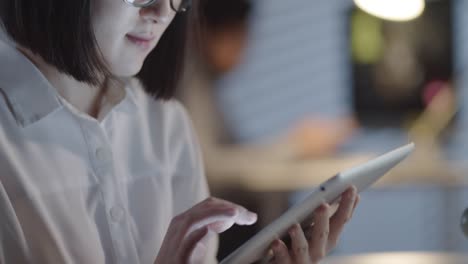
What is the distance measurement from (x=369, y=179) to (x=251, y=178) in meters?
2.22

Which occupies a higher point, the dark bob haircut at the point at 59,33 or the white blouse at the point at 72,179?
the dark bob haircut at the point at 59,33

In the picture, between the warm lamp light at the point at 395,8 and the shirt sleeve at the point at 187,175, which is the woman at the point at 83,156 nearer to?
the shirt sleeve at the point at 187,175

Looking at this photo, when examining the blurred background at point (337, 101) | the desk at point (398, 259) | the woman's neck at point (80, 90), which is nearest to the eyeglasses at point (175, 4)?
the woman's neck at point (80, 90)

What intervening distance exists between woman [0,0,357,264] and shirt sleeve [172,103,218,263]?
83mm

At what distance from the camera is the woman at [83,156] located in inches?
36.5

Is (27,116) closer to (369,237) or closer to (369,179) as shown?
(369,179)

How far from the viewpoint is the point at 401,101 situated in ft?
11.0

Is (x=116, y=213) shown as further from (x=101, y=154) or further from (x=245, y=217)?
(x=245, y=217)

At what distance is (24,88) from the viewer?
996mm

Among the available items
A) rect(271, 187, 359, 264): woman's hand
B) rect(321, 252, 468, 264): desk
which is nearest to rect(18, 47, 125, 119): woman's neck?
rect(271, 187, 359, 264): woman's hand

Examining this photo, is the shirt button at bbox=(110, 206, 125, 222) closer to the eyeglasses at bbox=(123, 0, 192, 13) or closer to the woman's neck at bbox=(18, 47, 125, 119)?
the woman's neck at bbox=(18, 47, 125, 119)

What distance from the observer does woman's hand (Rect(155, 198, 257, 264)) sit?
2.89 feet

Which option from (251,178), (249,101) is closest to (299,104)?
(249,101)

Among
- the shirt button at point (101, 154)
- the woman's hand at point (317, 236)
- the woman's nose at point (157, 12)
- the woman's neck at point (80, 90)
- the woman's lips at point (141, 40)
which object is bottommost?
the woman's hand at point (317, 236)
